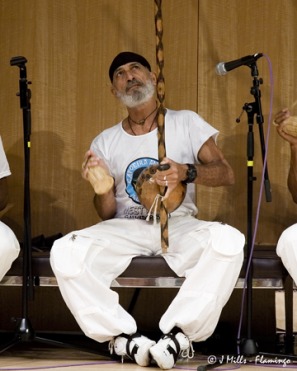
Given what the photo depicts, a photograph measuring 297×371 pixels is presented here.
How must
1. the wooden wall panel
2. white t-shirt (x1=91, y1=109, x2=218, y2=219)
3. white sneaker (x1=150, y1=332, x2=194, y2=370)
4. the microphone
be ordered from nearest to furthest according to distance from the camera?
white sneaker (x1=150, y1=332, x2=194, y2=370) < the microphone < white t-shirt (x1=91, y1=109, x2=218, y2=219) < the wooden wall panel

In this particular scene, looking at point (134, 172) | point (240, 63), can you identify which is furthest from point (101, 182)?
point (240, 63)

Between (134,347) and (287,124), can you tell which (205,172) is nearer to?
(287,124)

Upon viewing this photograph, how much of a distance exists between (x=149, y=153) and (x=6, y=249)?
106 centimetres

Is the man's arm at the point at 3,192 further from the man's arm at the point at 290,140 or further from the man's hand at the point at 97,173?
the man's arm at the point at 290,140

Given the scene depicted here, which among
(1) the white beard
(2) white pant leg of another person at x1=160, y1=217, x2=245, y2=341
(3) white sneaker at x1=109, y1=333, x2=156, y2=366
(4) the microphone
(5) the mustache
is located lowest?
(3) white sneaker at x1=109, y1=333, x2=156, y2=366

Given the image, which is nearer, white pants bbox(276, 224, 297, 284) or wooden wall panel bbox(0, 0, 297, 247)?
white pants bbox(276, 224, 297, 284)

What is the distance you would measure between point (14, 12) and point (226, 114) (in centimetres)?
167

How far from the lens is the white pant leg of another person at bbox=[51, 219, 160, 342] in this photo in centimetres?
431

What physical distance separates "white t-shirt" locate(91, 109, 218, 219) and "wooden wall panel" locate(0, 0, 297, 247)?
65cm

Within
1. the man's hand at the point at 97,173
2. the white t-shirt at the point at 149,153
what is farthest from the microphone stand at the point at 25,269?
the white t-shirt at the point at 149,153

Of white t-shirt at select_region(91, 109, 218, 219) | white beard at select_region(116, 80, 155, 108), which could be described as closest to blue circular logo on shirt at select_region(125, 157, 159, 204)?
white t-shirt at select_region(91, 109, 218, 219)

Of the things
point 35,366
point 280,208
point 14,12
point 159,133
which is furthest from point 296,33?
point 35,366

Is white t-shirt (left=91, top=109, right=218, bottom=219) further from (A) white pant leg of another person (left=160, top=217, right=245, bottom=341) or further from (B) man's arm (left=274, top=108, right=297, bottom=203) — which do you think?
(A) white pant leg of another person (left=160, top=217, right=245, bottom=341)

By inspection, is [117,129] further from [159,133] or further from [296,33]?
[296,33]
